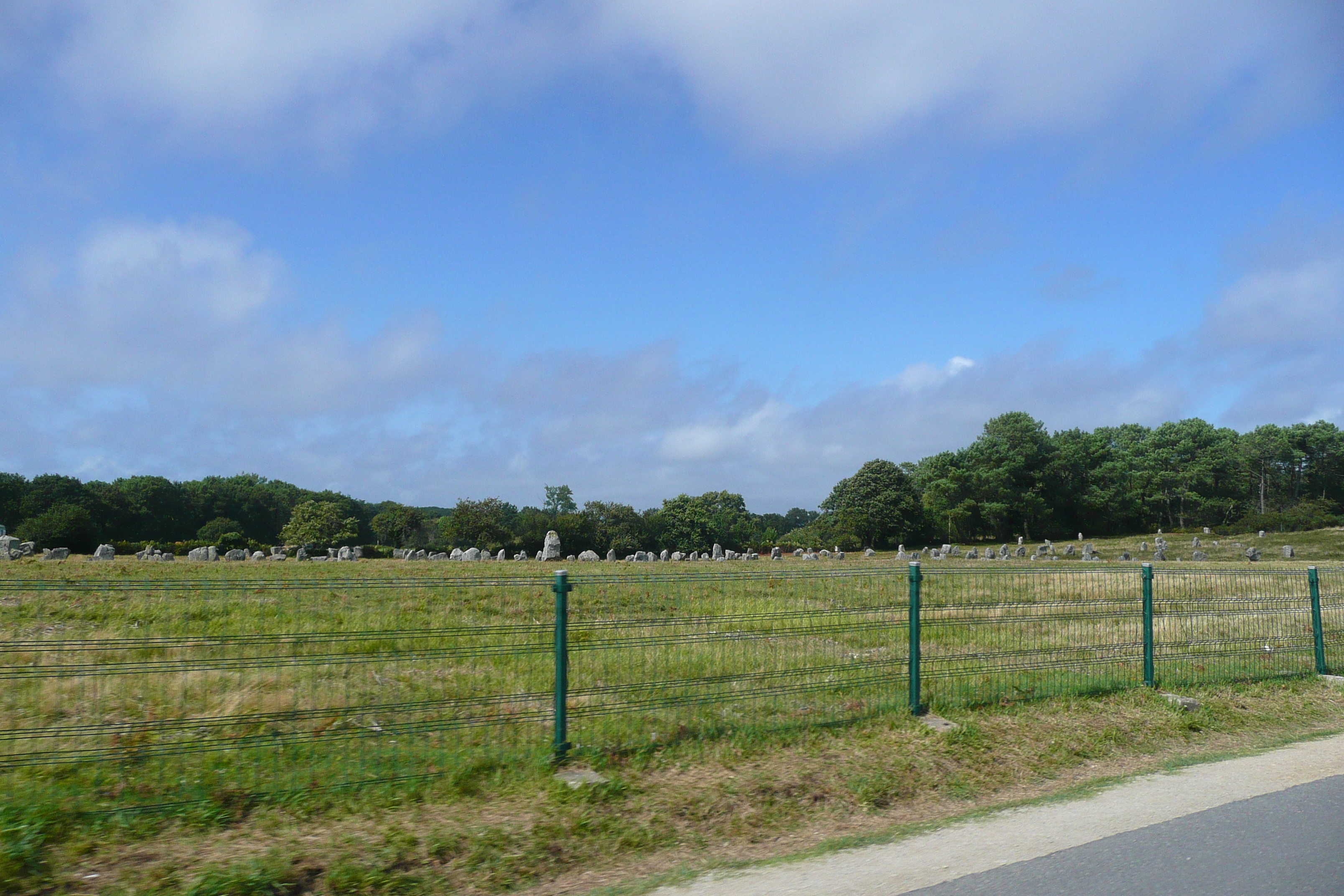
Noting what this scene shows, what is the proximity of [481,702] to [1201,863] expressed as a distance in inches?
214

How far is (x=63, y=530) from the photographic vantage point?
173 feet

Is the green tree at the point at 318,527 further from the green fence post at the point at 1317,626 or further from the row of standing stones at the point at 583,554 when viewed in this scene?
the green fence post at the point at 1317,626

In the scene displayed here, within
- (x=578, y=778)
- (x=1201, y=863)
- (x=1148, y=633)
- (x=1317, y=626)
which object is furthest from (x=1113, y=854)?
(x=1317, y=626)

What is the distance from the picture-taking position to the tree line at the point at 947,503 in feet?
237

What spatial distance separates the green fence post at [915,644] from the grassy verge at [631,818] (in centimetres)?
27

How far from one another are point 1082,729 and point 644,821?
5508 mm

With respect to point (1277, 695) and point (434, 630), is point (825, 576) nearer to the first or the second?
point (434, 630)

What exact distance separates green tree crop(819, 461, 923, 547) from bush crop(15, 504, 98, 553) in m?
61.6

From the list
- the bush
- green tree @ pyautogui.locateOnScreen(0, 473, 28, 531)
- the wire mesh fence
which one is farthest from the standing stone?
green tree @ pyautogui.locateOnScreen(0, 473, 28, 531)

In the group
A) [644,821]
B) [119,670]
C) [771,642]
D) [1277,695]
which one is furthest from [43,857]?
[1277,695]

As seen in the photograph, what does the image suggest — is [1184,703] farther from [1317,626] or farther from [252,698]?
[252,698]

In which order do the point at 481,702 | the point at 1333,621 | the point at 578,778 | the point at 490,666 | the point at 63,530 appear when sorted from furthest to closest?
1. the point at 63,530
2. the point at 1333,621
3. the point at 490,666
4. the point at 481,702
5. the point at 578,778

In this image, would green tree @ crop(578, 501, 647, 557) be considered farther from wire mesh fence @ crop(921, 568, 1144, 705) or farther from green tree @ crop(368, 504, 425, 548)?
wire mesh fence @ crop(921, 568, 1144, 705)

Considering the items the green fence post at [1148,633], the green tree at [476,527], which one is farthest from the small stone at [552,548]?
the green fence post at [1148,633]
